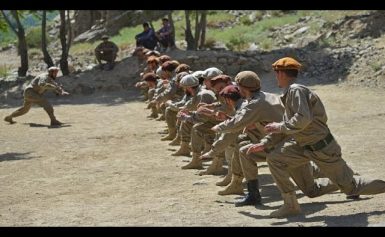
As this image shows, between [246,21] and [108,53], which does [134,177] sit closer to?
[108,53]

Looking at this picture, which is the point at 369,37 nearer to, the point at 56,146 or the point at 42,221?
the point at 56,146

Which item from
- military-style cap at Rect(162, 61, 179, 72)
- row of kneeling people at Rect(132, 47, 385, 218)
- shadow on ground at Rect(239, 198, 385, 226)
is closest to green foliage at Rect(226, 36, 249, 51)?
military-style cap at Rect(162, 61, 179, 72)

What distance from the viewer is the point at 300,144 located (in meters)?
6.94

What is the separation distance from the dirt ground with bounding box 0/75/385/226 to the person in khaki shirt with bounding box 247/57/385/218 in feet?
0.79

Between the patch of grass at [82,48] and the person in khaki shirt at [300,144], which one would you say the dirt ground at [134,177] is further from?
the patch of grass at [82,48]

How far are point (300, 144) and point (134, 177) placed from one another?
12.3ft

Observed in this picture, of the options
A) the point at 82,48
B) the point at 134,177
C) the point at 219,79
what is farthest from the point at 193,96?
the point at 82,48

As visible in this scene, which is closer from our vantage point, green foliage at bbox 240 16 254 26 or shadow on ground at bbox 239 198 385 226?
shadow on ground at bbox 239 198 385 226

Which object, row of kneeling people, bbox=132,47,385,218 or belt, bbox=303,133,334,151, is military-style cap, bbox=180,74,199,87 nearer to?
row of kneeling people, bbox=132,47,385,218

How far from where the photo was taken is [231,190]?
27.8 feet

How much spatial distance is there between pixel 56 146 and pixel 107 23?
2728 centimetres

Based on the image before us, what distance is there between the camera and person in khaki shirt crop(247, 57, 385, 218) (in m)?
6.62

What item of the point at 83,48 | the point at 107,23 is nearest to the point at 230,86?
the point at 83,48

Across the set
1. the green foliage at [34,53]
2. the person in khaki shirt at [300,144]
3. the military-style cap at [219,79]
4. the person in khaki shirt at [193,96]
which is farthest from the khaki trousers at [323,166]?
the green foliage at [34,53]
